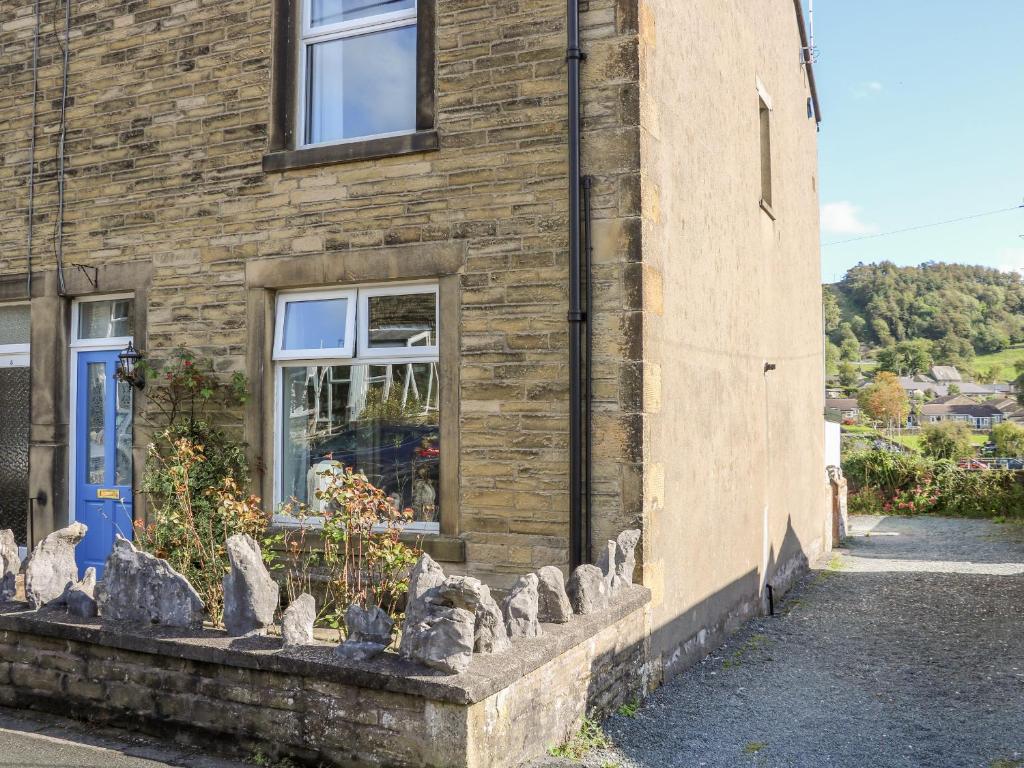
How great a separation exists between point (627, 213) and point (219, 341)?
3.33 m

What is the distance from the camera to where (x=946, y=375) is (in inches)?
3863

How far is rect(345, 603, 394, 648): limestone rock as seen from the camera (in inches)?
163

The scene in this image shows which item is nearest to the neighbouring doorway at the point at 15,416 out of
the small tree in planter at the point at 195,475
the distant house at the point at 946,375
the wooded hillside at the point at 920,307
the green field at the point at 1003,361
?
the small tree in planter at the point at 195,475

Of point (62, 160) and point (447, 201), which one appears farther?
point (62, 160)

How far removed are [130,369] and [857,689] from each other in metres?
5.92

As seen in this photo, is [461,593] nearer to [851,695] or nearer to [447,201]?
[447,201]

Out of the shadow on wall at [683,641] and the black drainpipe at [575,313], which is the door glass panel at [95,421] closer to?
the black drainpipe at [575,313]

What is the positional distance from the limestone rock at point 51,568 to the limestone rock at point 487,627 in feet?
8.44

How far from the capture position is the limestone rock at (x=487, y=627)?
4.11 m

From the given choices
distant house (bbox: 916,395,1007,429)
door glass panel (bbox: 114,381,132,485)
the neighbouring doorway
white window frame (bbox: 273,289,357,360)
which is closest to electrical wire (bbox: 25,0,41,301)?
the neighbouring doorway

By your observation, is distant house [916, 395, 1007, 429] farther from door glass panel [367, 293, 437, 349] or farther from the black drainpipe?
the black drainpipe

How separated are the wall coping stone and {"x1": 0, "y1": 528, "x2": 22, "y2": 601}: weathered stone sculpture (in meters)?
0.11

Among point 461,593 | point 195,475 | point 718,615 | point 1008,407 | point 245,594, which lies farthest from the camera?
point 1008,407

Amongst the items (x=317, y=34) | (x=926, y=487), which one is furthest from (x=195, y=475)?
(x=926, y=487)
